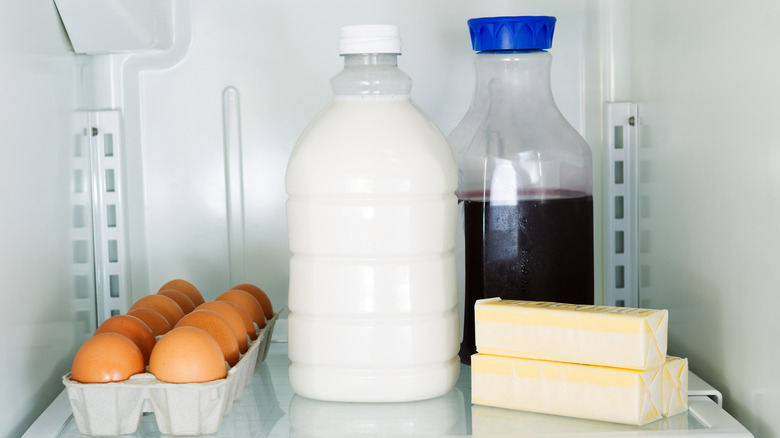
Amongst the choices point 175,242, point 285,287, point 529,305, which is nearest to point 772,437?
point 529,305

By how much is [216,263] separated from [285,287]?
0.35 ft

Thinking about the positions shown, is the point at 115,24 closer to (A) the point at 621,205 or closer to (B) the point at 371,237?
(B) the point at 371,237

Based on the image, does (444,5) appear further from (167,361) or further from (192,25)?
(167,361)

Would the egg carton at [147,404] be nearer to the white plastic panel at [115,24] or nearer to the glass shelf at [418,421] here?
the glass shelf at [418,421]

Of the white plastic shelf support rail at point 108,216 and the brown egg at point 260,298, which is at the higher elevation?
the white plastic shelf support rail at point 108,216

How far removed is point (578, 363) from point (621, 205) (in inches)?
18.3

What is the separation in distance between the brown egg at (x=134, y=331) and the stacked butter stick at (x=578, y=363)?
0.35 meters

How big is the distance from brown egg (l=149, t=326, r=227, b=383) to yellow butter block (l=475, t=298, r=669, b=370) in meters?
0.27

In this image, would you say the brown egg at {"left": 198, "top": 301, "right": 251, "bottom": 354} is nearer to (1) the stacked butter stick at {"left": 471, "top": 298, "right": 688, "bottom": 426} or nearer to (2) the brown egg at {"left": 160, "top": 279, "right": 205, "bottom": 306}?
(2) the brown egg at {"left": 160, "top": 279, "right": 205, "bottom": 306}

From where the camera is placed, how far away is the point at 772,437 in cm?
81

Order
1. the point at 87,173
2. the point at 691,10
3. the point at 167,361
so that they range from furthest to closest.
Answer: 1. the point at 87,173
2. the point at 691,10
3. the point at 167,361

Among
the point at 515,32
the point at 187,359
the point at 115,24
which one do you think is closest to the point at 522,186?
the point at 515,32

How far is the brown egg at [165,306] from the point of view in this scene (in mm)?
997

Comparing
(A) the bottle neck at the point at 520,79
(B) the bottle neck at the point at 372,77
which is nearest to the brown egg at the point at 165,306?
(B) the bottle neck at the point at 372,77
